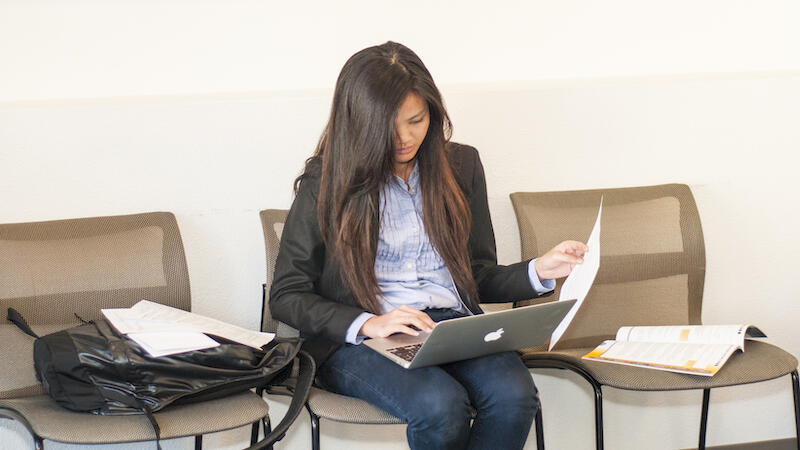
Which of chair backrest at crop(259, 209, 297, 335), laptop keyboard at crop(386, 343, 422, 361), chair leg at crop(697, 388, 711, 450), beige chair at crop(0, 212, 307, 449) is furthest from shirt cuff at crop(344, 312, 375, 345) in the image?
chair leg at crop(697, 388, 711, 450)

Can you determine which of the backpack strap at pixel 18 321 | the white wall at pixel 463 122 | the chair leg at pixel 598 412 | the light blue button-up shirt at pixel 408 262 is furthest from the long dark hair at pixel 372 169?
the backpack strap at pixel 18 321

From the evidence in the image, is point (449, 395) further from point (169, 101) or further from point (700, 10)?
point (700, 10)

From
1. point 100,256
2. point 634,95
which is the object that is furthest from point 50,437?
point 634,95

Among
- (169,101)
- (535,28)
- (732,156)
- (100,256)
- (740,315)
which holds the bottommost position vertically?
(740,315)

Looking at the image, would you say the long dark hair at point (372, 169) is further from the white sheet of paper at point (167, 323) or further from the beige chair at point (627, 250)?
the beige chair at point (627, 250)

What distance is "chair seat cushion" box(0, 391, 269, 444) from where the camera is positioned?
1709mm

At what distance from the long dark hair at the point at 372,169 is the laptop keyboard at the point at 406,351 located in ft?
0.72

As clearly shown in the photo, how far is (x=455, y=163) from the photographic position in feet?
7.05

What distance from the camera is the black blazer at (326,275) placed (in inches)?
75.9

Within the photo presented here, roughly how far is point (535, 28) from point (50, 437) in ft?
6.24

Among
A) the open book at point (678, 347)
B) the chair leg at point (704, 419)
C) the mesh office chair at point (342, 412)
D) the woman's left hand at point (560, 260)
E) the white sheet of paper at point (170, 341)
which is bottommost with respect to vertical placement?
the chair leg at point (704, 419)

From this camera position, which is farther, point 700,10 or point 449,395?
point 700,10

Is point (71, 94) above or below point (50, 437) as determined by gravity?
above

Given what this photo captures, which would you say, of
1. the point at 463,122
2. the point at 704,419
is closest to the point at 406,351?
the point at 463,122
